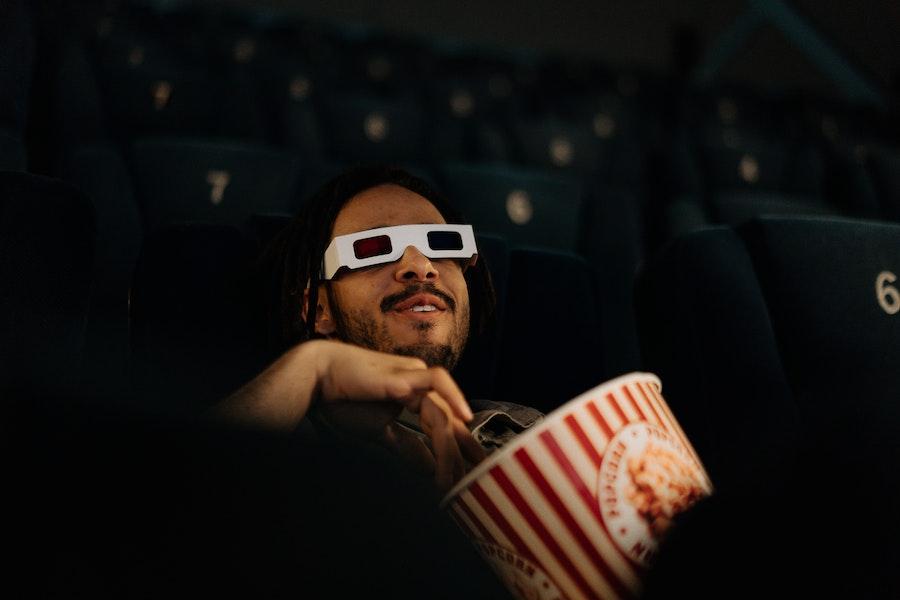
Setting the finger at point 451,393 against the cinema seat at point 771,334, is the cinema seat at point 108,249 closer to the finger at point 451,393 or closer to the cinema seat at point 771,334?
the finger at point 451,393

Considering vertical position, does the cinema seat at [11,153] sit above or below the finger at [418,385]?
above

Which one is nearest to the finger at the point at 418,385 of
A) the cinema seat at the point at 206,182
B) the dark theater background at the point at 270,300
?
the dark theater background at the point at 270,300

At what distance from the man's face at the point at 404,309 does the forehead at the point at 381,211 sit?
15mm

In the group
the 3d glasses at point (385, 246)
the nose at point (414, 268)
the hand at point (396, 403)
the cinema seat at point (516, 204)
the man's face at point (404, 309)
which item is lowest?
the hand at point (396, 403)

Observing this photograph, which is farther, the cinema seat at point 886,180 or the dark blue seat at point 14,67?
the cinema seat at point 886,180

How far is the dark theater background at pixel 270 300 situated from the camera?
0.29 m

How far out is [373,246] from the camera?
2.04 ft

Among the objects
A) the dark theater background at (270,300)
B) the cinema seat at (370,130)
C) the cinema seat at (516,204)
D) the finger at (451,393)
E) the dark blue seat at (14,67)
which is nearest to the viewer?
the dark theater background at (270,300)

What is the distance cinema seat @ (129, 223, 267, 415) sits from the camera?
61cm

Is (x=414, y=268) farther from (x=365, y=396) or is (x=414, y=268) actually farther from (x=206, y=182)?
(x=206, y=182)

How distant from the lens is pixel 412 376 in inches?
17.9

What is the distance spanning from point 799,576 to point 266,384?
311mm

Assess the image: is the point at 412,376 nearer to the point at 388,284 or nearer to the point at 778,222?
the point at 388,284

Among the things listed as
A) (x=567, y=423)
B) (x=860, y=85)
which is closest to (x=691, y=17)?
(x=860, y=85)
